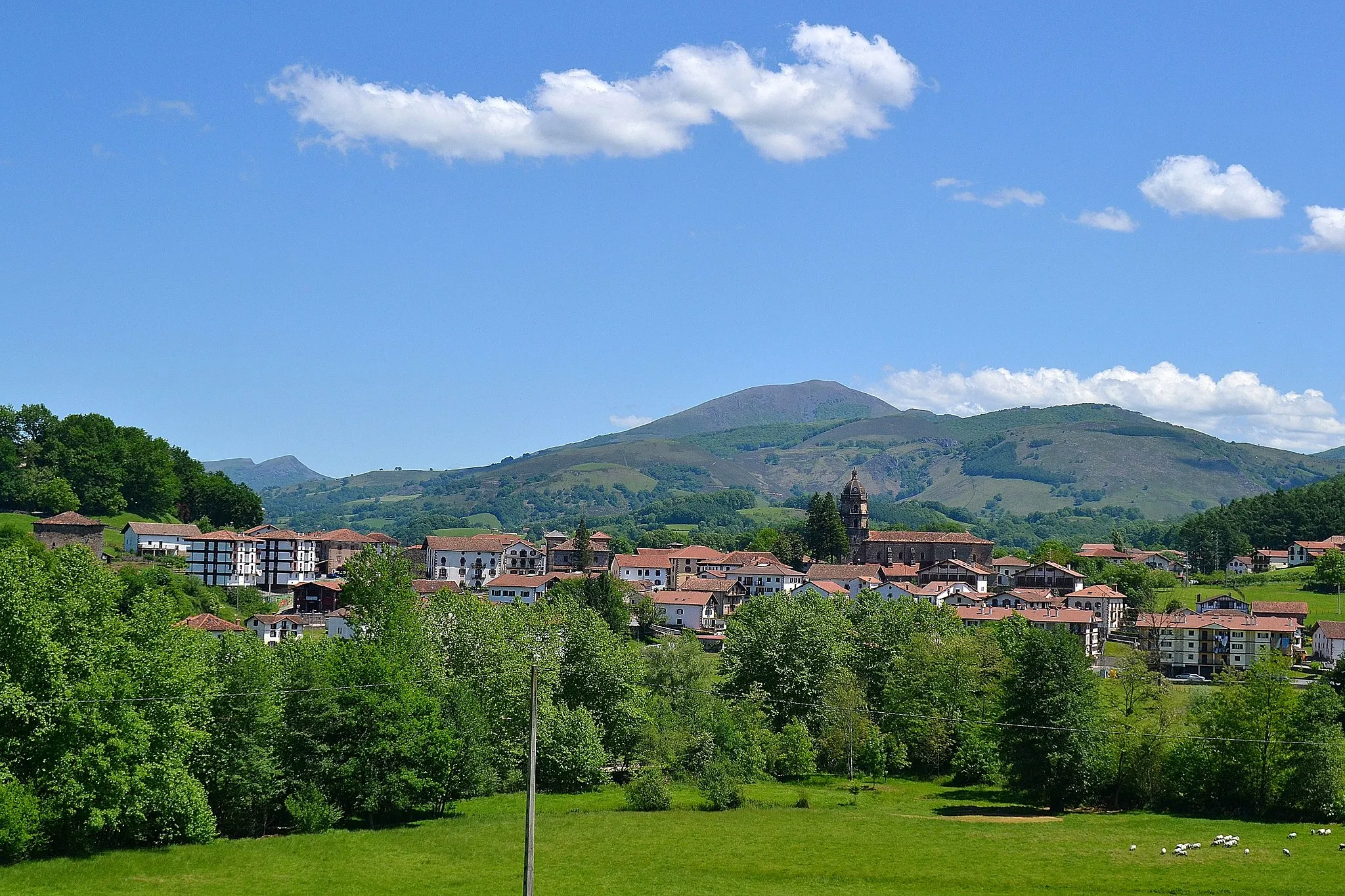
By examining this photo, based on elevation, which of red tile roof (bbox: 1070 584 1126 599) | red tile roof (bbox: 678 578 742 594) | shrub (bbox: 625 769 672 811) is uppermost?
red tile roof (bbox: 1070 584 1126 599)

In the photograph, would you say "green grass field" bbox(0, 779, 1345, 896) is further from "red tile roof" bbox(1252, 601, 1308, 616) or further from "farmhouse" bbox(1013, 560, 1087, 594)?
"farmhouse" bbox(1013, 560, 1087, 594)

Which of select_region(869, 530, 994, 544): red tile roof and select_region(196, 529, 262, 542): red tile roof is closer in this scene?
select_region(196, 529, 262, 542): red tile roof

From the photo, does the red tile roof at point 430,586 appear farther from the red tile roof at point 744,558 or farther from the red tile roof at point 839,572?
the red tile roof at point 839,572

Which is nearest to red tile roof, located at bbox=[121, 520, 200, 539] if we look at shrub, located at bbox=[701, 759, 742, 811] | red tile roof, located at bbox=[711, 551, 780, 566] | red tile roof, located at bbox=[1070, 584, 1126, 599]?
red tile roof, located at bbox=[711, 551, 780, 566]

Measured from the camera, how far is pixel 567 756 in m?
52.8

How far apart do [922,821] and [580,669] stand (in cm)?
1825

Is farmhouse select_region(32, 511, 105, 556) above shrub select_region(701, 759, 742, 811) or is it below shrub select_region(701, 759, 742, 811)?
above

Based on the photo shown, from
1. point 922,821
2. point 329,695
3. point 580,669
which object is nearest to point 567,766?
point 580,669

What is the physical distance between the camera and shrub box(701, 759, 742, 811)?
50.2 m

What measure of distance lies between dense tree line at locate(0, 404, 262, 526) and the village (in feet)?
24.9

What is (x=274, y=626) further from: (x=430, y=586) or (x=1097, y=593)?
(x=1097, y=593)

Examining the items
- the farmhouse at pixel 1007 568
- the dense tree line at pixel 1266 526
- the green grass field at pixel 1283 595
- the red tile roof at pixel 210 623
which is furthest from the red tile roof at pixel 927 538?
the red tile roof at pixel 210 623

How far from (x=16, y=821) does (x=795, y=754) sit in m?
35.0

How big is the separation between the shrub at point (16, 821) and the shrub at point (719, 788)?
81.9 ft
